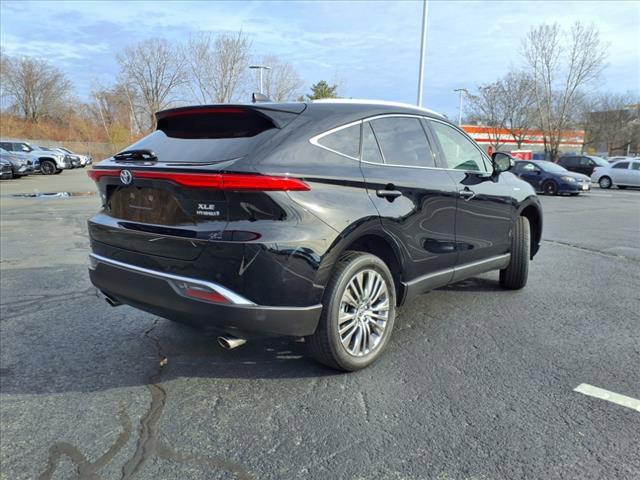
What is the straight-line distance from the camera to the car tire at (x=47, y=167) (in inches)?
1090

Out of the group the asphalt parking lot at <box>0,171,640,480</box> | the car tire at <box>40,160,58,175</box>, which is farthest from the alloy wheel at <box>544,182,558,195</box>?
the car tire at <box>40,160,58,175</box>

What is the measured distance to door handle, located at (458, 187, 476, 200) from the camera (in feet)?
13.8

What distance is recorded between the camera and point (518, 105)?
44812 millimetres

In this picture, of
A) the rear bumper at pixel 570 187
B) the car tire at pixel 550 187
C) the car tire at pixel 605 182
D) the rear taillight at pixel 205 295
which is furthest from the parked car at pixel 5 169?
the car tire at pixel 605 182

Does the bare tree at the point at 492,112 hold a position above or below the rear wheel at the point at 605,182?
above

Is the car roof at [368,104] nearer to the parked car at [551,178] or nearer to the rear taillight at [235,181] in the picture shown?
the rear taillight at [235,181]

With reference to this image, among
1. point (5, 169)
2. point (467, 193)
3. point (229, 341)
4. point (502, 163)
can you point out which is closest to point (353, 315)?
point (229, 341)

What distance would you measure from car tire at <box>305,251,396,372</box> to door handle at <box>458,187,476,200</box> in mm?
1173

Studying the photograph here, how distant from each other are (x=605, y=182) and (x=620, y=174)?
82 cm

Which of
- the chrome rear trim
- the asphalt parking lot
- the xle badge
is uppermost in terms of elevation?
the xle badge

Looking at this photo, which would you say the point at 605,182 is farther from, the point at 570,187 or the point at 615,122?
the point at 615,122

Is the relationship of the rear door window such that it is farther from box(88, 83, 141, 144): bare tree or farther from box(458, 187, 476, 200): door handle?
box(88, 83, 141, 144): bare tree

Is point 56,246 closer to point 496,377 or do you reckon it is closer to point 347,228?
point 347,228

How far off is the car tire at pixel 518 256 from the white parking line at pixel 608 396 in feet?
6.86
